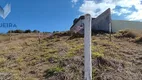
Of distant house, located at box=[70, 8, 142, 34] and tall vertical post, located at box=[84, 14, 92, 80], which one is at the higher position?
distant house, located at box=[70, 8, 142, 34]

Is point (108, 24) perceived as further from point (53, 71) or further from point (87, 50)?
point (87, 50)

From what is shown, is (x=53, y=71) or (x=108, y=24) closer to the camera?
(x=53, y=71)

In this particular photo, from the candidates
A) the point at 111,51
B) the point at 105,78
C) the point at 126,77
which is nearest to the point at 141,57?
the point at 111,51

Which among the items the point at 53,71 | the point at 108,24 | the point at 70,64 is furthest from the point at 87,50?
the point at 108,24

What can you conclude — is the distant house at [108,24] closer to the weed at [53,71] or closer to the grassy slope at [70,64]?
the grassy slope at [70,64]

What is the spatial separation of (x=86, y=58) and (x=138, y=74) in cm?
288

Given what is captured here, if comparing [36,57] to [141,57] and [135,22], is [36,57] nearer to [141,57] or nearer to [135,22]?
[141,57]

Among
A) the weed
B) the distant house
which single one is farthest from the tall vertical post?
the distant house

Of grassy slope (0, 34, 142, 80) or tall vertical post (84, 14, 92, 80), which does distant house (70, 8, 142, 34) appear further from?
tall vertical post (84, 14, 92, 80)

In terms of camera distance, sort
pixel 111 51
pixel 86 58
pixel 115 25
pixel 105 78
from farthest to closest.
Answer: pixel 115 25, pixel 111 51, pixel 105 78, pixel 86 58

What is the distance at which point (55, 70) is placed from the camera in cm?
488

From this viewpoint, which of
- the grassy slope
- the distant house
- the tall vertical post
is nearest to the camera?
the tall vertical post

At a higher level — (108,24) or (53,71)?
(108,24)

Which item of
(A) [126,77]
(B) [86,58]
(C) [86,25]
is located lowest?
(A) [126,77]
